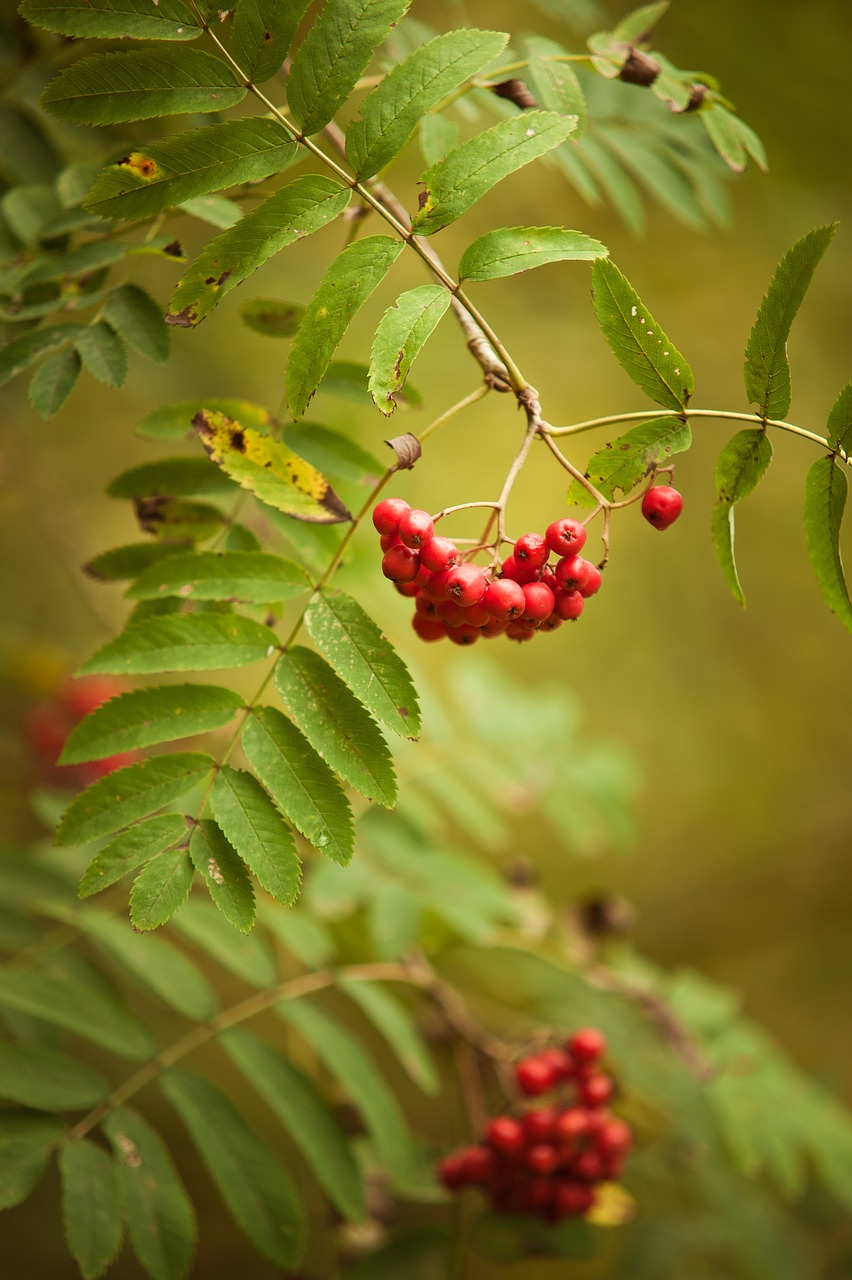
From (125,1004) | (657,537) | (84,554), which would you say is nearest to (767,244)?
(657,537)

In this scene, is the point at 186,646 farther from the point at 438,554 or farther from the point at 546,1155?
the point at 546,1155

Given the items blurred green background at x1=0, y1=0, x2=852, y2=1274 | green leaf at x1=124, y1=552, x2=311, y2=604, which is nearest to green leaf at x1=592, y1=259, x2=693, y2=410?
green leaf at x1=124, y1=552, x2=311, y2=604

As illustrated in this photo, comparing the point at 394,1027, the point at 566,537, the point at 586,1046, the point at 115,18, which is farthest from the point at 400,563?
the point at 586,1046

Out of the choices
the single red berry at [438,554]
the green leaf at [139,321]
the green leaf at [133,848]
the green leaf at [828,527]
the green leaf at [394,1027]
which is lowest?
the green leaf at [394,1027]

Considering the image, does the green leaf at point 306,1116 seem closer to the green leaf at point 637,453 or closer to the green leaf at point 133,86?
the green leaf at point 637,453

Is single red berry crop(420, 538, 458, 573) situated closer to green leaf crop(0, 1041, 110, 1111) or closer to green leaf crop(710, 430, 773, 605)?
green leaf crop(710, 430, 773, 605)

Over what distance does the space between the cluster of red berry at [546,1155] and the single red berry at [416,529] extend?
1004 millimetres

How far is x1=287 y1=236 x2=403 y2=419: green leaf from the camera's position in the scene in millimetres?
707

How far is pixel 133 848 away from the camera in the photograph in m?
0.73

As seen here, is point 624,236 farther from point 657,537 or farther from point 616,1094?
point 616,1094

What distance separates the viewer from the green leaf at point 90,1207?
2.96 feet

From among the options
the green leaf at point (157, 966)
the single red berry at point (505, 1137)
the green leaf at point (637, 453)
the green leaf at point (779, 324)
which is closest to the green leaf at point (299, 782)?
the green leaf at point (637, 453)

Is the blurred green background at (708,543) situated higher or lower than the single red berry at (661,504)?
lower

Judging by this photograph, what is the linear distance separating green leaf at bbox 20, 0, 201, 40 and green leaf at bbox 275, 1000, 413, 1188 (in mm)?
1148
